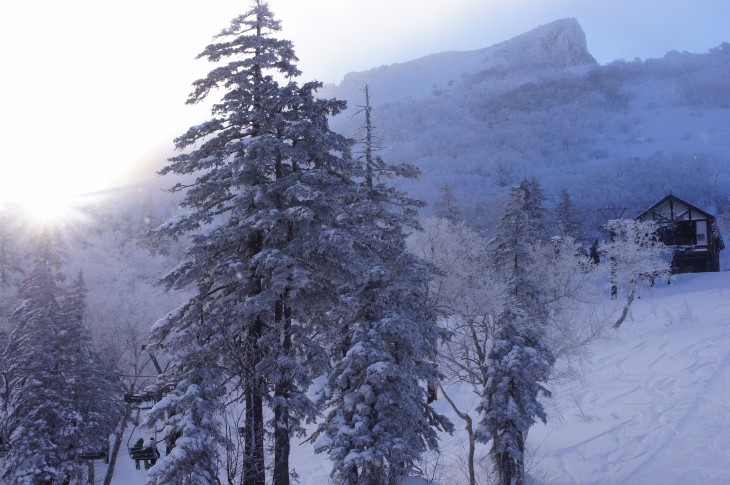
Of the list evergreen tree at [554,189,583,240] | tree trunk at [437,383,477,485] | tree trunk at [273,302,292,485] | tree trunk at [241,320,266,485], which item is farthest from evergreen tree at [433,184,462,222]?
tree trunk at [241,320,266,485]

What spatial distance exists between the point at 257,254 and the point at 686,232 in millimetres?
60130

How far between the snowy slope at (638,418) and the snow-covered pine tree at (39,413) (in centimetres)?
1132

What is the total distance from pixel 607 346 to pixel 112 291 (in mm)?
55181

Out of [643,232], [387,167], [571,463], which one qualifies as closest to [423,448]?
[571,463]

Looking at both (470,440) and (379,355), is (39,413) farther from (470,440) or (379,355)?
(470,440)

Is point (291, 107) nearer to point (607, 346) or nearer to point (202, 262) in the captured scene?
point (202, 262)

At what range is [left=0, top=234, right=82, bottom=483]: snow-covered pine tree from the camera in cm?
2778

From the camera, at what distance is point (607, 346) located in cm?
3859

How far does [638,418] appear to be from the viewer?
87.0ft

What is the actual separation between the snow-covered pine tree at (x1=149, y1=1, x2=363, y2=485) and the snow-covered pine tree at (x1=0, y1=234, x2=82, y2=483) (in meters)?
19.7

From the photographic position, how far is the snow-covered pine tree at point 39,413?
1094 inches

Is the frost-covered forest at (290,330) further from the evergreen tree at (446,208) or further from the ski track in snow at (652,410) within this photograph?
the evergreen tree at (446,208)

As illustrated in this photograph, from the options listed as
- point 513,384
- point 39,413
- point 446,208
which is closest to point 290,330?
point 513,384

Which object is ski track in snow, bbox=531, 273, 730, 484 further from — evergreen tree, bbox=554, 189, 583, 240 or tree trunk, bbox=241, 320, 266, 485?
evergreen tree, bbox=554, 189, 583, 240
